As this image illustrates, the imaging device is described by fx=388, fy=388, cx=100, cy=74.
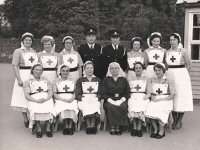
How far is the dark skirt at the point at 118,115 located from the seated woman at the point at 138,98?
0.09 m

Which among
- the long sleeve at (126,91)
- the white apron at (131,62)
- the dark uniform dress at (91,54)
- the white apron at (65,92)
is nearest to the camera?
the white apron at (65,92)

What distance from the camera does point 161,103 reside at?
22.4 feet

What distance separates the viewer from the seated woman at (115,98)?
672 centimetres

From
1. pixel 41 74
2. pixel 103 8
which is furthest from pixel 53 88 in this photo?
pixel 103 8

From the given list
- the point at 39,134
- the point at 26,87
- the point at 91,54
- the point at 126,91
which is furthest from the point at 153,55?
the point at 39,134

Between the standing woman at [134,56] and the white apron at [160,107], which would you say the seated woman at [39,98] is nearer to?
the standing woman at [134,56]

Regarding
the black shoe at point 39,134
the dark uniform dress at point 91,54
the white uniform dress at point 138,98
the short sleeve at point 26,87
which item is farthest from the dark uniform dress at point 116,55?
the black shoe at point 39,134

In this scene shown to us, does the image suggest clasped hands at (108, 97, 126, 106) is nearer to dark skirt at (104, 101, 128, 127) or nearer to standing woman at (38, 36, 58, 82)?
dark skirt at (104, 101, 128, 127)

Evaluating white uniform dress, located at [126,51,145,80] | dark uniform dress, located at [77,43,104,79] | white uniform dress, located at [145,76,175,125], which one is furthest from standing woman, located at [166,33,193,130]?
dark uniform dress, located at [77,43,104,79]

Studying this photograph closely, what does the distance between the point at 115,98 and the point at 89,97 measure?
470 mm

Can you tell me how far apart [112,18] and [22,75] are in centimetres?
2735

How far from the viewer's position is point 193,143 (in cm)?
621

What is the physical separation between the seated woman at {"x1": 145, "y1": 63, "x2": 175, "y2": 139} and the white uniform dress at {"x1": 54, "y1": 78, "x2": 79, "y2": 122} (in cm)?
128

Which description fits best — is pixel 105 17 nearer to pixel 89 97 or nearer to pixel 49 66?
pixel 49 66
